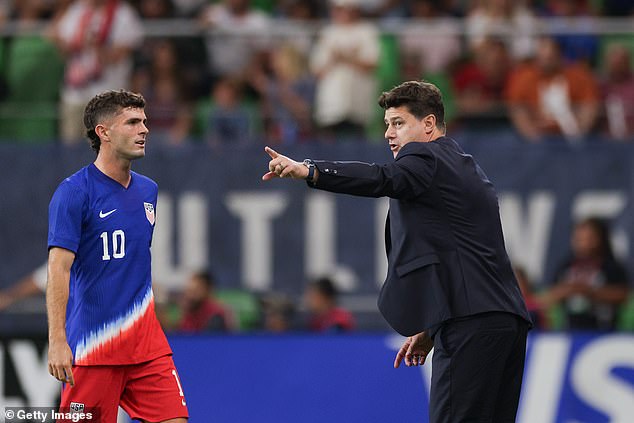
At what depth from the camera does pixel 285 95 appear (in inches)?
495

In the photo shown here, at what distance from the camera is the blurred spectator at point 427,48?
1252cm

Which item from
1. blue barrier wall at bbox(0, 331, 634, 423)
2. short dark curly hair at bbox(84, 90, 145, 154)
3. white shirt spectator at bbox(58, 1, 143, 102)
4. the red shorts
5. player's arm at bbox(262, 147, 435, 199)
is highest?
white shirt spectator at bbox(58, 1, 143, 102)

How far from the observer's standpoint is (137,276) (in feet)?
22.7

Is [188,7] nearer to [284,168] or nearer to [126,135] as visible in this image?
[126,135]

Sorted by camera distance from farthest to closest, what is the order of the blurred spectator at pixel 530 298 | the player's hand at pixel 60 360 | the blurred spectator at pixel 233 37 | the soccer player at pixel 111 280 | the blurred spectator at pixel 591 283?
1. the blurred spectator at pixel 233 37
2. the blurred spectator at pixel 591 283
3. the blurred spectator at pixel 530 298
4. the soccer player at pixel 111 280
5. the player's hand at pixel 60 360

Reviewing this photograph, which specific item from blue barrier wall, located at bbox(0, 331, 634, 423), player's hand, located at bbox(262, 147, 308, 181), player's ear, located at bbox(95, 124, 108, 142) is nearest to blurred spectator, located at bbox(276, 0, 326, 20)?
blue barrier wall, located at bbox(0, 331, 634, 423)

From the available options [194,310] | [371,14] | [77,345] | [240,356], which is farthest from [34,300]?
[77,345]

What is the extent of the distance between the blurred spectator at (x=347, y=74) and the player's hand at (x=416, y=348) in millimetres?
5674

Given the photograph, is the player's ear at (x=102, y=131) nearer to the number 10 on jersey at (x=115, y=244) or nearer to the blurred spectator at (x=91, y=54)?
the number 10 on jersey at (x=115, y=244)

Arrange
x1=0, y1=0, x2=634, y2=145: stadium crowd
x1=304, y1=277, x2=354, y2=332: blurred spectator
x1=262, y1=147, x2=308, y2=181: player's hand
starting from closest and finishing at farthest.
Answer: x1=262, y1=147, x2=308, y2=181: player's hand → x1=304, y1=277, x2=354, y2=332: blurred spectator → x1=0, y1=0, x2=634, y2=145: stadium crowd

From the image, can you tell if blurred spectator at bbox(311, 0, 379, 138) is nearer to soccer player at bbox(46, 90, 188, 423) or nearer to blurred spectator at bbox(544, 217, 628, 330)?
blurred spectator at bbox(544, 217, 628, 330)

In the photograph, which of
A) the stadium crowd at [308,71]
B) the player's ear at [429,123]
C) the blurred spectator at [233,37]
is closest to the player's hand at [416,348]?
the player's ear at [429,123]

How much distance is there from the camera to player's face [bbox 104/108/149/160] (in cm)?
688

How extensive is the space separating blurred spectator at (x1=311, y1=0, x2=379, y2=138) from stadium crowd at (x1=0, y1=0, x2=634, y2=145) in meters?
0.01
